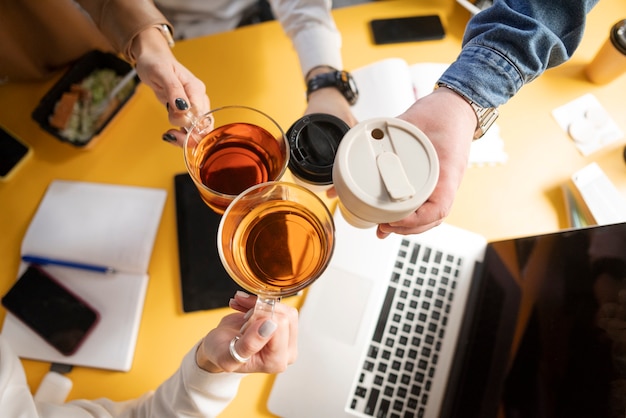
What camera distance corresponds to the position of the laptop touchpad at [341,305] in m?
0.74

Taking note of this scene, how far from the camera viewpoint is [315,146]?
0.61 metres

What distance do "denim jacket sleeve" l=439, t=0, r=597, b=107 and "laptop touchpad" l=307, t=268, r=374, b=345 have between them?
37 centimetres

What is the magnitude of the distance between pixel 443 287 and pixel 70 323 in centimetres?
67

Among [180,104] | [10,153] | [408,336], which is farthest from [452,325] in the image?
[10,153]

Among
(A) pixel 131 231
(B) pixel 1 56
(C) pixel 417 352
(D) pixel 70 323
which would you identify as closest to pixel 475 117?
(C) pixel 417 352

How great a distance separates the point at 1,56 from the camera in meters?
0.80

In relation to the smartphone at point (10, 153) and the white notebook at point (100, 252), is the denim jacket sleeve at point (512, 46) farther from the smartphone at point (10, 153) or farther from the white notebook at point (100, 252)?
the smartphone at point (10, 153)

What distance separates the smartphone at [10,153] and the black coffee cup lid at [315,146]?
59 cm

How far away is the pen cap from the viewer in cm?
42

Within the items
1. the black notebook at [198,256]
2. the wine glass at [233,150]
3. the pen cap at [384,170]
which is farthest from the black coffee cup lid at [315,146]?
the black notebook at [198,256]

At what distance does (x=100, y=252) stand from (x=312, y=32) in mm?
592

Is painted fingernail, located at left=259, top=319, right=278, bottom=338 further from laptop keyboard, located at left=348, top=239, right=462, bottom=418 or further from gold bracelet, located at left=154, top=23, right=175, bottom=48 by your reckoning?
gold bracelet, located at left=154, top=23, right=175, bottom=48

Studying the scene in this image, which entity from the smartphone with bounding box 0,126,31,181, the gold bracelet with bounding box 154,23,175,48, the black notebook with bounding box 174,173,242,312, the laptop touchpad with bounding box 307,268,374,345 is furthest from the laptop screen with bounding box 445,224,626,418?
the smartphone with bounding box 0,126,31,181

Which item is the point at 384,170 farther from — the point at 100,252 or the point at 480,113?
the point at 100,252
